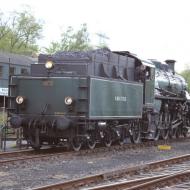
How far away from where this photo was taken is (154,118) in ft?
65.8

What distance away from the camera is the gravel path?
9.33 metres

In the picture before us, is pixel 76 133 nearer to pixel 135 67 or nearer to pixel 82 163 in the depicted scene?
pixel 82 163

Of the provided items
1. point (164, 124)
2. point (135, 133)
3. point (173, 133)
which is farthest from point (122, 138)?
point (173, 133)

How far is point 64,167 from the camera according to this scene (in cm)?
1144

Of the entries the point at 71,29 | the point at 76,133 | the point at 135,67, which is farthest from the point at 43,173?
the point at 71,29

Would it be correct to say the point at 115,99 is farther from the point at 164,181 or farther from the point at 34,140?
the point at 164,181

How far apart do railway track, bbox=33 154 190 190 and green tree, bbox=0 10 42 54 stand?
48097mm

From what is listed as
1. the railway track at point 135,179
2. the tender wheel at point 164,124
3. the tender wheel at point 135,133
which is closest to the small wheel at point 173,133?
the tender wheel at point 164,124

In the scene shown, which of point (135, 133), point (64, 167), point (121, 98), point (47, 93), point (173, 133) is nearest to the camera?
point (64, 167)

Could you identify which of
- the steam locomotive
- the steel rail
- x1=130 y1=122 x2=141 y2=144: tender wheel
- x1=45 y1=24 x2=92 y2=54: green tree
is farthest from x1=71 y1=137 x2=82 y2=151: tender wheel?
x1=45 y1=24 x2=92 y2=54: green tree

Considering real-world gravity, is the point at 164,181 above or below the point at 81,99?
below

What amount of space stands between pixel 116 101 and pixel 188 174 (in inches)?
240

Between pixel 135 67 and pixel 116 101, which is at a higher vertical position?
pixel 135 67

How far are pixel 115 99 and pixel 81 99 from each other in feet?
6.96
